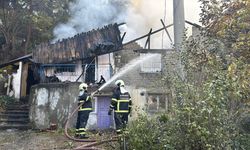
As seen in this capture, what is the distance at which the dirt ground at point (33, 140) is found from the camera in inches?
391

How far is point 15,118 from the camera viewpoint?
15.3m

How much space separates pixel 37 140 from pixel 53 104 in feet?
10.8

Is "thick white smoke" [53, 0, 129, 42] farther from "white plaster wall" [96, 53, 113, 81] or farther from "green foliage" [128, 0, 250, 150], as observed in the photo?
"green foliage" [128, 0, 250, 150]

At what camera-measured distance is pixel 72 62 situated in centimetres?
1752

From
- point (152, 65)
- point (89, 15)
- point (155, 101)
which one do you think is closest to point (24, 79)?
point (152, 65)

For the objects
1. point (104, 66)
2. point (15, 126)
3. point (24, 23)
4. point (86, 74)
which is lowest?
point (15, 126)

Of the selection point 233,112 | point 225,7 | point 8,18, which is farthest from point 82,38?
point 233,112

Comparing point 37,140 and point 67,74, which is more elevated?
point 67,74

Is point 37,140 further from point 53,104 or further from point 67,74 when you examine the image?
point 67,74

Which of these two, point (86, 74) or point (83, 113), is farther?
point (86, 74)

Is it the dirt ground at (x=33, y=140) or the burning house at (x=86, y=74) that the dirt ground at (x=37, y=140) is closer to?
the dirt ground at (x=33, y=140)

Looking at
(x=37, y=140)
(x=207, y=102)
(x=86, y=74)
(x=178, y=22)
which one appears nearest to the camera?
(x=207, y=102)

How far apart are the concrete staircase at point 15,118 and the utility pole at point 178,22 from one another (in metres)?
8.51

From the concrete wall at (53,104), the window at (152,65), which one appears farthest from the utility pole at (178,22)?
the window at (152,65)
